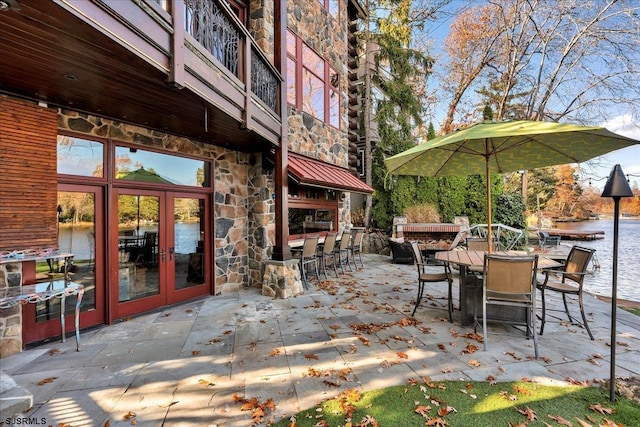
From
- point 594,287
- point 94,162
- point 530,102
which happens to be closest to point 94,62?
point 94,162

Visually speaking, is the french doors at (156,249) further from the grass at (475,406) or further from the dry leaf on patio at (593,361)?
the dry leaf on patio at (593,361)

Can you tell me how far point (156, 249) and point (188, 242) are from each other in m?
0.68

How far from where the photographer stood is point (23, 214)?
3744mm

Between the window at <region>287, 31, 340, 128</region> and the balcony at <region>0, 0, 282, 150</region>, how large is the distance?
254cm

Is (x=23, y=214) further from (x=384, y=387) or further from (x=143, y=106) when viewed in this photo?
(x=384, y=387)

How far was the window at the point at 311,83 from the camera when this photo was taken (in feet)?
25.8

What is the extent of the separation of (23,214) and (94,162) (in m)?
1.19

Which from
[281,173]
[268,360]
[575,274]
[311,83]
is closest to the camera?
[268,360]

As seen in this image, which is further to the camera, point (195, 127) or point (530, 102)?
point (530, 102)

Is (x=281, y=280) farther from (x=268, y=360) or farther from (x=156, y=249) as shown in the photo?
(x=268, y=360)

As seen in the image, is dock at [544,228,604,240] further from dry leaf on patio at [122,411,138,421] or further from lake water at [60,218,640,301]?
dry leaf on patio at [122,411,138,421]

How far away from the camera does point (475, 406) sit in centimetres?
255

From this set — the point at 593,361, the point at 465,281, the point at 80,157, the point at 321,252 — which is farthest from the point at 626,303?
the point at 80,157

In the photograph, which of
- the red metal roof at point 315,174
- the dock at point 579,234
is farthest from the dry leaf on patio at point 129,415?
the dock at point 579,234
